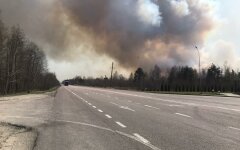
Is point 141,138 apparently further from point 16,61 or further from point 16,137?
point 16,61

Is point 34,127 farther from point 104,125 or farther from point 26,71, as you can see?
point 26,71

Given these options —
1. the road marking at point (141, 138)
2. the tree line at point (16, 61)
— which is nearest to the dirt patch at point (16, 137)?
the road marking at point (141, 138)

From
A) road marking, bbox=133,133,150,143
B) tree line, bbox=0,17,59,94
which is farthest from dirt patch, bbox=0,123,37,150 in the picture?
tree line, bbox=0,17,59,94

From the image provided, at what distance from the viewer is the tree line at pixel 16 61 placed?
78.6m

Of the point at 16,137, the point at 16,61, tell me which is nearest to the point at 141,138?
the point at 16,137

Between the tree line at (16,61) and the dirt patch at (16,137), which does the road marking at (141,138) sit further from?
the tree line at (16,61)

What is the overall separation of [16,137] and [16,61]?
8036 cm

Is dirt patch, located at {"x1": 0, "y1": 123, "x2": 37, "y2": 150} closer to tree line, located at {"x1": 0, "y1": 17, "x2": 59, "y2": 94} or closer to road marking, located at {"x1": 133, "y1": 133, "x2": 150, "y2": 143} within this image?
road marking, located at {"x1": 133, "y1": 133, "x2": 150, "y2": 143}

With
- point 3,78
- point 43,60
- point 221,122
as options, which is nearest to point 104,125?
point 221,122

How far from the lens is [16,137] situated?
14.0 meters

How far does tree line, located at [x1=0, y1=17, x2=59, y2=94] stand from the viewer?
78.6 m

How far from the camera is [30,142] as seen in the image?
41.4ft

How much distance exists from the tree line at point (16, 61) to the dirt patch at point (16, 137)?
56105 mm

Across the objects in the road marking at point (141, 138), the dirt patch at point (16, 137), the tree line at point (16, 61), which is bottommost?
the dirt patch at point (16, 137)
